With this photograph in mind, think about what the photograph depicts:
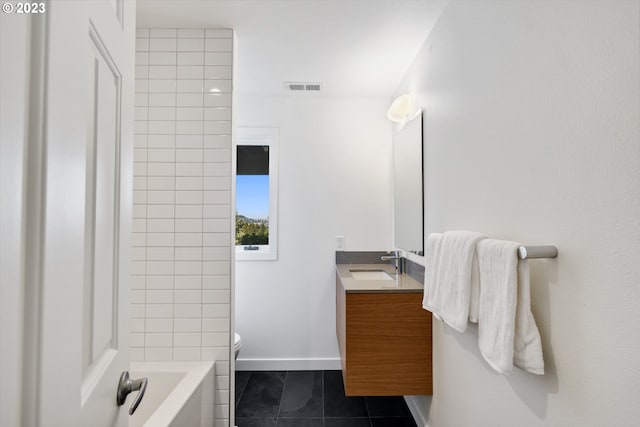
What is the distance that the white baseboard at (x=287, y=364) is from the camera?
291 cm

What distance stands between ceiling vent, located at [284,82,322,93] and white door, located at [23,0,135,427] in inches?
76.7

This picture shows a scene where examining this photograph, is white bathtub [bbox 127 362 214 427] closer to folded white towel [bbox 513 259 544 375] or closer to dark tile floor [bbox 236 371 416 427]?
dark tile floor [bbox 236 371 416 427]

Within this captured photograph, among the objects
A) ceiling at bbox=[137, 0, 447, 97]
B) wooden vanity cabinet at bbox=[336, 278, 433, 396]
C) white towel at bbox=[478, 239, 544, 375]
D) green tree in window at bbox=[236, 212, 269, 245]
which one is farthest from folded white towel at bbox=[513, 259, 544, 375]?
green tree in window at bbox=[236, 212, 269, 245]

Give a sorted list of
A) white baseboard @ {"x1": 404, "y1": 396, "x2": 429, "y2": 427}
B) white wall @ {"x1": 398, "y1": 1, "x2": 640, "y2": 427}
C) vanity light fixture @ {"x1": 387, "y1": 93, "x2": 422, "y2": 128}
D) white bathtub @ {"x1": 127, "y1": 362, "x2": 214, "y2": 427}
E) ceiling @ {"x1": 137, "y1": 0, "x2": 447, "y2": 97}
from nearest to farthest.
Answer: white wall @ {"x1": 398, "y1": 1, "x2": 640, "y2": 427}
white bathtub @ {"x1": 127, "y1": 362, "x2": 214, "y2": 427}
ceiling @ {"x1": 137, "y1": 0, "x2": 447, "y2": 97}
white baseboard @ {"x1": 404, "y1": 396, "x2": 429, "y2": 427}
vanity light fixture @ {"x1": 387, "y1": 93, "x2": 422, "y2": 128}

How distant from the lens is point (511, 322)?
0.97m

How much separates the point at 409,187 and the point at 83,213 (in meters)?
2.11

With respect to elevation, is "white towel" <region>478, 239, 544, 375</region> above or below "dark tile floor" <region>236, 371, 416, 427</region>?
above

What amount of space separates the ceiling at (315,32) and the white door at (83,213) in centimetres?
114

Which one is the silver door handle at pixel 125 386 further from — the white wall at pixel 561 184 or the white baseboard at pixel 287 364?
the white baseboard at pixel 287 364

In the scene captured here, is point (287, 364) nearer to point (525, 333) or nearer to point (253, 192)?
point (253, 192)

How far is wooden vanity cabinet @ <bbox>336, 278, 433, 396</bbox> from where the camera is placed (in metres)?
1.92

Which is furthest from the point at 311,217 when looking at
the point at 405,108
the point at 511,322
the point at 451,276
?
the point at 511,322

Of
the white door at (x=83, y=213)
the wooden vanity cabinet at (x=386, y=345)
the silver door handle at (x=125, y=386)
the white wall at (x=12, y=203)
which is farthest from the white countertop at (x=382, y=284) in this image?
the white wall at (x=12, y=203)

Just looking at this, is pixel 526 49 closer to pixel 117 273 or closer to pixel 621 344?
pixel 621 344
